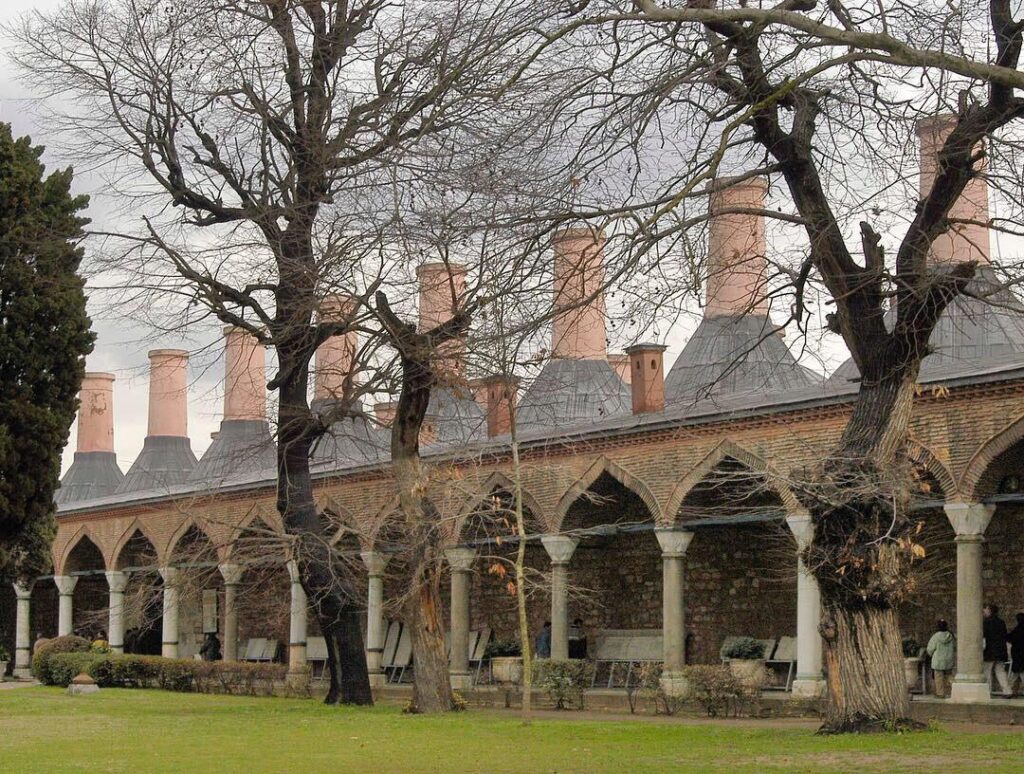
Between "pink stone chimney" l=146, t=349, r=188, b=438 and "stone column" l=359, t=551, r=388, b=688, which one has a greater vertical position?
"pink stone chimney" l=146, t=349, r=188, b=438

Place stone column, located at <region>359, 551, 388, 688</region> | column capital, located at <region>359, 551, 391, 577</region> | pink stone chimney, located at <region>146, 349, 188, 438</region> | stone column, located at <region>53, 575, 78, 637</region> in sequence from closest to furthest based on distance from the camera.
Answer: column capital, located at <region>359, 551, 391, 577</region> < stone column, located at <region>359, 551, 388, 688</region> < stone column, located at <region>53, 575, 78, 637</region> < pink stone chimney, located at <region>146, 349, 188, 438</region>

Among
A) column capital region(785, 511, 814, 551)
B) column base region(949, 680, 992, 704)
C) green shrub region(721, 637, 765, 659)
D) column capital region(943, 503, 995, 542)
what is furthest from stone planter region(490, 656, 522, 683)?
column capital region(943, 503, 995, 542)

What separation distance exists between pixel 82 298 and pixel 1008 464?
43.2ft

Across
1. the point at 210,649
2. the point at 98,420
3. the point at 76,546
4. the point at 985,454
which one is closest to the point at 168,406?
the point at 98,420

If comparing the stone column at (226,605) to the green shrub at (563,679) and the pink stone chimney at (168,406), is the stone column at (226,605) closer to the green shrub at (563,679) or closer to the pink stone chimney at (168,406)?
the green shrub at (563,679)

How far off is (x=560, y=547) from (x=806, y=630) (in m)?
4.70

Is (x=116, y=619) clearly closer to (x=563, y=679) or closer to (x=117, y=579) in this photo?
(x=117, y=579)

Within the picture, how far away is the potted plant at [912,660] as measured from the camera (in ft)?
69.6

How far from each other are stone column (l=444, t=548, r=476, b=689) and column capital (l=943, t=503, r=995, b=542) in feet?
30.1

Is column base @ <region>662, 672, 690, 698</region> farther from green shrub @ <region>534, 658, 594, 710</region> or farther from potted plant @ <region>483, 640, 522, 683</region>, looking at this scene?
potted plant @ <region>483, 640, 522, 683</region>

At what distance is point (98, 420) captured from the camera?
4975 cm

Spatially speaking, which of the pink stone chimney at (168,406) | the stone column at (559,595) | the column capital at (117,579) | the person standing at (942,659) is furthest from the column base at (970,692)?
the pink stone chimney at (168,406)

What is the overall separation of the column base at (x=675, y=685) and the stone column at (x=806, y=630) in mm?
1471

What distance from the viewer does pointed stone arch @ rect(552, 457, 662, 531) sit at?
23.3m
